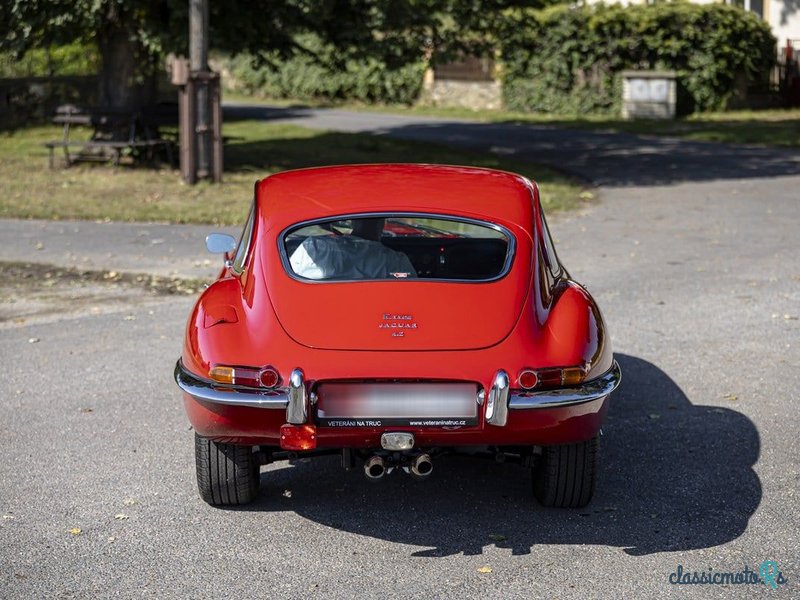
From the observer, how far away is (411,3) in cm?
1917

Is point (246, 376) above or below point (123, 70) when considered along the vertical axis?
below

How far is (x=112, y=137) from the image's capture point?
19875 millimetres

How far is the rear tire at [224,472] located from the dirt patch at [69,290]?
448cm

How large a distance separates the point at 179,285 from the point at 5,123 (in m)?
18.4

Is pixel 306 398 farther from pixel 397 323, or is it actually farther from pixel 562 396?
pixel 562 396

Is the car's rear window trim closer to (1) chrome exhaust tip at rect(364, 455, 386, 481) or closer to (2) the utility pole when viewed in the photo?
(1) chrome exhaust tip at rect(364, 455, 386, 481)

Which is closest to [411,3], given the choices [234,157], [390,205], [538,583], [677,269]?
[234,157]

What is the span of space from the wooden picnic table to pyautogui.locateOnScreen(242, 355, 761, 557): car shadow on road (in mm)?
13881

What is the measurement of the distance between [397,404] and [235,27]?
48.8 feet

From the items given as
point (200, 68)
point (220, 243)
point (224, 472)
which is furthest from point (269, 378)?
point (200, 68)

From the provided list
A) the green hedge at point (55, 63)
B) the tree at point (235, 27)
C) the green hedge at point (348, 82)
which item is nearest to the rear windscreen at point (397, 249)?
the tree at point (235, 27)

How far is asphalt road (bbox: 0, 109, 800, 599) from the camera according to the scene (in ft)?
15.0

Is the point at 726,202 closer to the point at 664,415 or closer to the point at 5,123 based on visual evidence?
the point at 664,415

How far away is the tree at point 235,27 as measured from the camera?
17547mm
